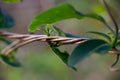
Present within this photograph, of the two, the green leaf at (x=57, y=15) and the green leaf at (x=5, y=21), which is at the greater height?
the green leaf at (x=5, y=21)

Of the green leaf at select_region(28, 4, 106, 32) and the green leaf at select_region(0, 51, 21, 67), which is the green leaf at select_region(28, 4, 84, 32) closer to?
the green leaf at select_region(28, 4, 106, 32)

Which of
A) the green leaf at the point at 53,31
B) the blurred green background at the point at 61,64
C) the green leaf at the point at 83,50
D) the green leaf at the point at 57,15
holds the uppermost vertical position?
the green leaf at the point at 57,15

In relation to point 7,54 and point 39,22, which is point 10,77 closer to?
point 7,54

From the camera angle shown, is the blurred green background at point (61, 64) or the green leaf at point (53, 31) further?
the blurred green background at point (61, 64)

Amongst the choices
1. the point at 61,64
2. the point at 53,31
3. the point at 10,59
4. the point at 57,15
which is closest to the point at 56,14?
the point at 57,15

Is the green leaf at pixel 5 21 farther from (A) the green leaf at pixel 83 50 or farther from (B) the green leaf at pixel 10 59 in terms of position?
(A) the green leaf at pixel 83 50

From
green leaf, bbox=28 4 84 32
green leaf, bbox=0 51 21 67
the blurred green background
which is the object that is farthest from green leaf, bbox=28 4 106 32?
the blurred green background

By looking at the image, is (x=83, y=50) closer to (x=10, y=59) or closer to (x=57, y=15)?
(x=57, y=15)

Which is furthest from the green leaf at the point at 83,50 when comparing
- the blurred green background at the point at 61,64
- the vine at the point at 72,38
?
the blurred green background at the point at 61,64
